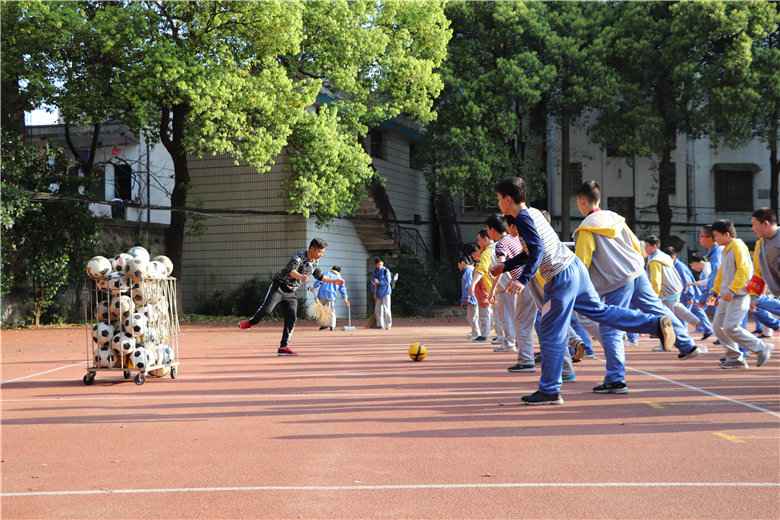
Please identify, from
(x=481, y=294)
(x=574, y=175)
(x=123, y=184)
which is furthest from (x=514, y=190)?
(x=574, y=175)

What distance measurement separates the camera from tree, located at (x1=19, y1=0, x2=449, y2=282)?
2483 cm

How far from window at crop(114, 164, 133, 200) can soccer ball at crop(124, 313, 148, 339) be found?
26568mm

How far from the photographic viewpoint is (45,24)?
24.3m

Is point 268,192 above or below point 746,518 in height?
above

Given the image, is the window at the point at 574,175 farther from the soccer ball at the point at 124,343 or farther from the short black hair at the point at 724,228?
the soccer ball at the point at 124,343

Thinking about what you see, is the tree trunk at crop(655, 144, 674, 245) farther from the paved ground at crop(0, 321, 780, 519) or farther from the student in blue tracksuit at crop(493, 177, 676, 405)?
the student in blue tracksuit at crop(493, 177, 676, 405)

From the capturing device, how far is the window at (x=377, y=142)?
38094 mm

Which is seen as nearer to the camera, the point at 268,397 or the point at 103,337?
the point at 268,397

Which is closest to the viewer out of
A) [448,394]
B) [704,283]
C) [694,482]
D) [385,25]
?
[694,482]

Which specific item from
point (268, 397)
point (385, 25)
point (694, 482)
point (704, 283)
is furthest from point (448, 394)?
point (385, 25)

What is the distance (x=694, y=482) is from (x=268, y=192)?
2897 centimetres

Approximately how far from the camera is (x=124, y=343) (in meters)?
11.0

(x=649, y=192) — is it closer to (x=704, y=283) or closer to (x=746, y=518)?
(x=704, y=283)

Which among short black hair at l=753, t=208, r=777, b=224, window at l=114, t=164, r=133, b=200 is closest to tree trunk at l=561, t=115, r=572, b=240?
window at l=114, t=164, r=133, b=200
